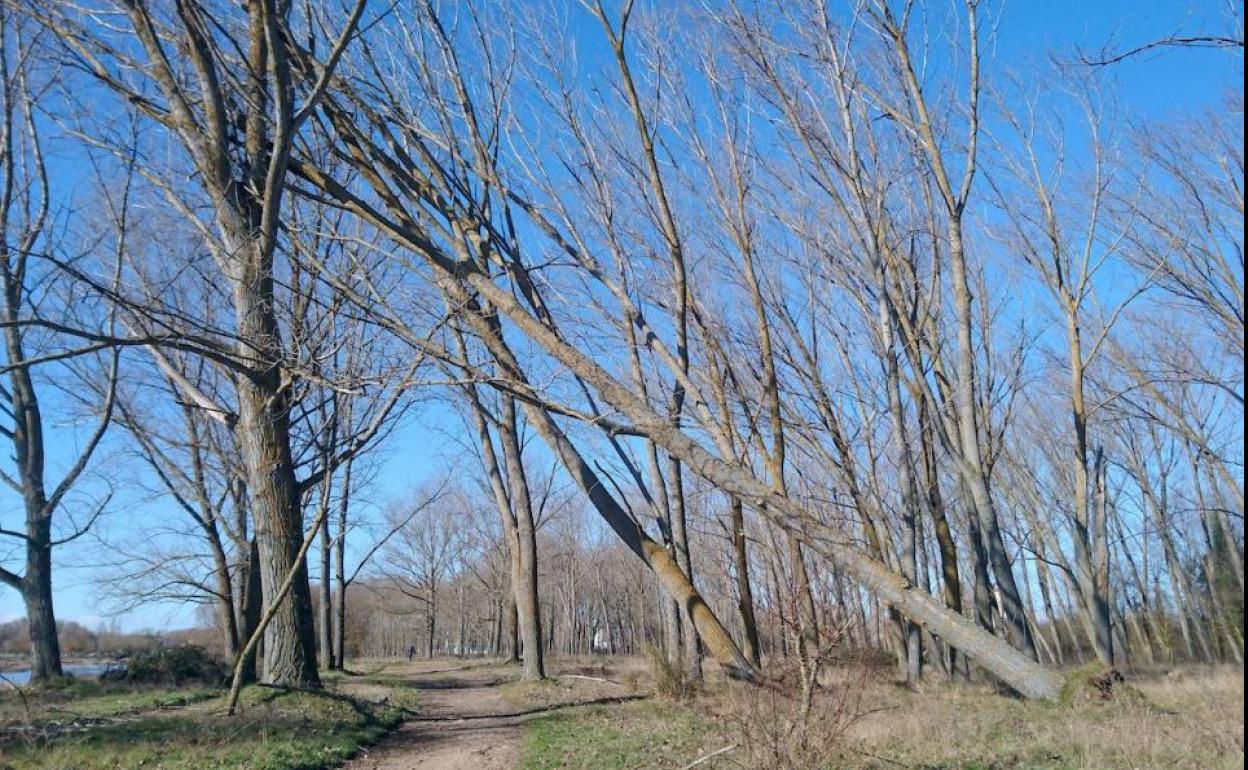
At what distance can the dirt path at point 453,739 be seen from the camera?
8.05 m

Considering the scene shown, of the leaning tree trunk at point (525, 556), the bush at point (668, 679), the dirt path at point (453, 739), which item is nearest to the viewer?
the dirt path at point (453, 739)

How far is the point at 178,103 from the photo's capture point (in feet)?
30.0

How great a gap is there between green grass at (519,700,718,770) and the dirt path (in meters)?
0.30

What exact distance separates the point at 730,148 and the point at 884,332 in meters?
4.19

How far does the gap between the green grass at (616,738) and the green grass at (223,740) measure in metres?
1.89

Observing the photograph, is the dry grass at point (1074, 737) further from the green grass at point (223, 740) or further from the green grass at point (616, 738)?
the green grass at point (223, 740)

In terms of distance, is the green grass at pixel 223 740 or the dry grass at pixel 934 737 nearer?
the dry grass at pixel 934 737

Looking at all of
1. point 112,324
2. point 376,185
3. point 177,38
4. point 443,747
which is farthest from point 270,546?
point 112,324

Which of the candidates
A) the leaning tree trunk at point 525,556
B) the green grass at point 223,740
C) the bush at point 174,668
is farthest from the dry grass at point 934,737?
the bush at point 174,668

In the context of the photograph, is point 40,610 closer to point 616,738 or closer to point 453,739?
point 453,739

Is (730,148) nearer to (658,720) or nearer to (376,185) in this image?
(376,185)

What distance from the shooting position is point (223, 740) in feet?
25.4

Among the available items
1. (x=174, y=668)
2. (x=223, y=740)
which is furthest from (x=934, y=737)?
(x=174, y=668)

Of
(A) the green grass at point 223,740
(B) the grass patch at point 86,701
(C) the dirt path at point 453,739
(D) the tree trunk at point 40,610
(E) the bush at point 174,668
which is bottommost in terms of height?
(C) the dirt path at point 453,739
